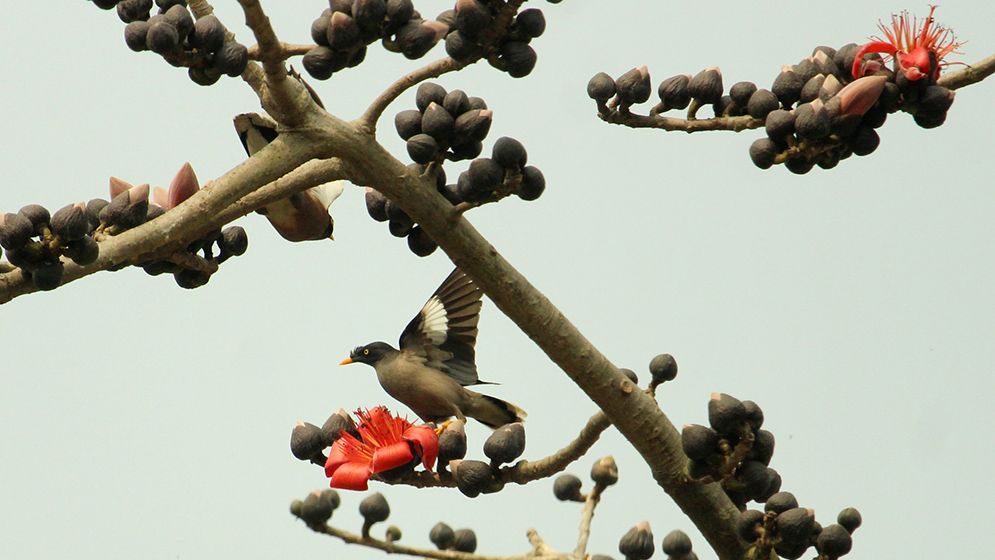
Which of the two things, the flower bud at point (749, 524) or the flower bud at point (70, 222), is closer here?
the flower bud at point (70, 222)

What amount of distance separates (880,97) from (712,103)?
0.55 metres

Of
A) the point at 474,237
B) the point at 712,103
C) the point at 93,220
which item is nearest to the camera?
the point at 93,220

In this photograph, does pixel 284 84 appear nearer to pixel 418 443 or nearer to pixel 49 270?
pixel 49 270

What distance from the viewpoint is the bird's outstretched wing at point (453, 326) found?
584 cm

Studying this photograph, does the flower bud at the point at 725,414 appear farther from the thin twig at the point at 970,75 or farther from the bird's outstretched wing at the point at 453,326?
the bird's outstretched wing at the point at 453,326

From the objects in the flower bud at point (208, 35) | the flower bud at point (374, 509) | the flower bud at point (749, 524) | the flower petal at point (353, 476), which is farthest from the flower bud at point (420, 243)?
the flower bud at point (749, 524)

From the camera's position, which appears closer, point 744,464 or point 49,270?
point 49,270

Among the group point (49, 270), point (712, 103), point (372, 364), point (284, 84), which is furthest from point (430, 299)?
point (49, 270)

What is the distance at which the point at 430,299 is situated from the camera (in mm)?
5828

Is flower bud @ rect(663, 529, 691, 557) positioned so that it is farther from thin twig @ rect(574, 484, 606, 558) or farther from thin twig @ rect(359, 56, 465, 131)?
thin twig @ rect(359, 56, 465, 131)

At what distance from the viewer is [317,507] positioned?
3.55 metres

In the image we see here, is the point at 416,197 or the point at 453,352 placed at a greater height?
the point at 453,352

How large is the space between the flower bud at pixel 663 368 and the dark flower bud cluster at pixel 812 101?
619mm

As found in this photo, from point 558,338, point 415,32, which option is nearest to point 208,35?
point 415,32
